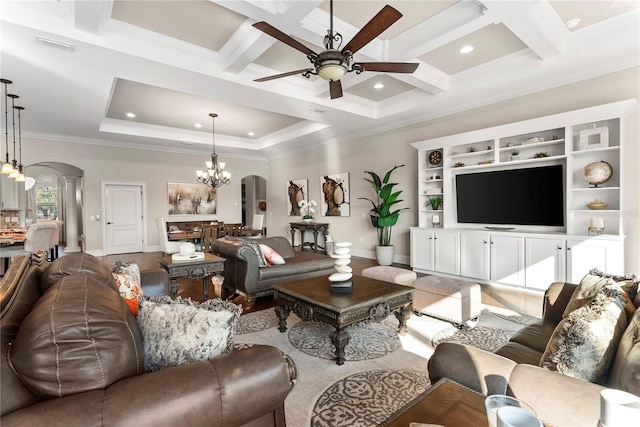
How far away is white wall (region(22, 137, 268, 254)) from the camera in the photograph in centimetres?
755

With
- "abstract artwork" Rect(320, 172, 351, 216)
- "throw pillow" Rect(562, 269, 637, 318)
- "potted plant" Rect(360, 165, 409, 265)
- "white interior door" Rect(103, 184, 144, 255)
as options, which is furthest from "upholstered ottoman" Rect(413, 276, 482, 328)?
"white interior door" Rect(103, 184, 144, 255)

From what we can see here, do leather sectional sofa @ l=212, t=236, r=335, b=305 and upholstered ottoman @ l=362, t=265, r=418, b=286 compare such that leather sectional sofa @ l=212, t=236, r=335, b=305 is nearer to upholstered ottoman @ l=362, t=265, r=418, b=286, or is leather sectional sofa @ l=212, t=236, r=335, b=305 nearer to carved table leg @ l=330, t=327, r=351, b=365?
upholstered ottoman @ l=362, t=265, r=418, b=286

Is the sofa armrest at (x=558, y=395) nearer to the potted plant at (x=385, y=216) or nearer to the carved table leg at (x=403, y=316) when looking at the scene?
the carved table leg at (x=403, y=316)

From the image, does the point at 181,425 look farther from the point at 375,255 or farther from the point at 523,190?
the point at 375,255

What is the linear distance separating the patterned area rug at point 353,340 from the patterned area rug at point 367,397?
0.32 m

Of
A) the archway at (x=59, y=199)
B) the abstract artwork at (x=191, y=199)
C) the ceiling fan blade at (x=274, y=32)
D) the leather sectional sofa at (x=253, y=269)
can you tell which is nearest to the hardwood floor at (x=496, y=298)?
the leather sectional sofa at (x=253, y=269)

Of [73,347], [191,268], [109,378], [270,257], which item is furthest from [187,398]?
[270,257]

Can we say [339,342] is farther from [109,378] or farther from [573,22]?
[573,22]

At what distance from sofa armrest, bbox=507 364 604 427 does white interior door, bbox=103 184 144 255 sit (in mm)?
9447

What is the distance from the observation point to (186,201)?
941cm

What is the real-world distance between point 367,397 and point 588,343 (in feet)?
4.28

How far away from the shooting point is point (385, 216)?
21.4 feet

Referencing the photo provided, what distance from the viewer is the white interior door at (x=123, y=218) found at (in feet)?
27.3

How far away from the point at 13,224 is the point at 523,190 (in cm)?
1093
